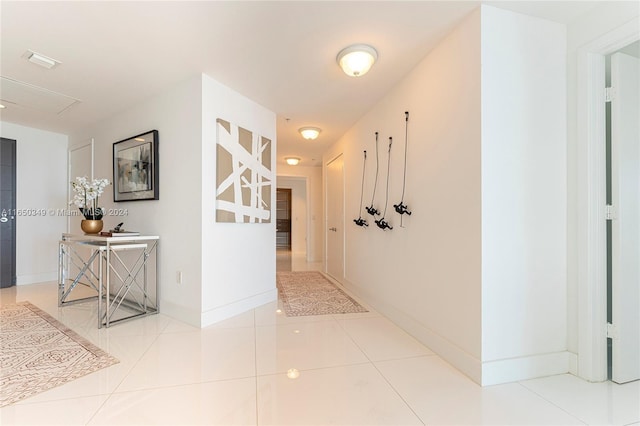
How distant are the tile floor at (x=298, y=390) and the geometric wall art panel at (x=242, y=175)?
1209mm

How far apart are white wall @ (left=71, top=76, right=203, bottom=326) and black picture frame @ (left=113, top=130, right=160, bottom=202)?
0.07 metres

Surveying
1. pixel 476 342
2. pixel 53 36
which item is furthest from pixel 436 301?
pixel 53 36

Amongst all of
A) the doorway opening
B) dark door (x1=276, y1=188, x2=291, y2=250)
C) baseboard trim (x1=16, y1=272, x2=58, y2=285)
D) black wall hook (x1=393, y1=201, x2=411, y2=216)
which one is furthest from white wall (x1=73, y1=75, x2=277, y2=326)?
dark door (x1=276, y1=188, x2=291, y2=250)

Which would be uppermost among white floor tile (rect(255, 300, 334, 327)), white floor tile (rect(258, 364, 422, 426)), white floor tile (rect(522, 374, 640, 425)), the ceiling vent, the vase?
the ceiling vent

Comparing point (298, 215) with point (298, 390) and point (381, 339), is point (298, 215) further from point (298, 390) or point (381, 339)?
point (298, 390)

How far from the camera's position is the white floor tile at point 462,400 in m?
1.36

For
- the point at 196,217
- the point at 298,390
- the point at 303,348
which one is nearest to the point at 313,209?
the point at 196,217

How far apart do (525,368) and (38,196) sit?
19.7 ft

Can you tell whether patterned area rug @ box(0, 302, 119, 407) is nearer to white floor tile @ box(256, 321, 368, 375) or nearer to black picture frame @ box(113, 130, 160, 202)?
white floor tile @ box(256, 321, 368, 375)

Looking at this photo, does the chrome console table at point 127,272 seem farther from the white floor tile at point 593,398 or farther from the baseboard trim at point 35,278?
the white floor tile at point 593,398

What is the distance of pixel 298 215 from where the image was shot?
8.16 metres

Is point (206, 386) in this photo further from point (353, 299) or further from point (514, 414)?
point (353, 299)

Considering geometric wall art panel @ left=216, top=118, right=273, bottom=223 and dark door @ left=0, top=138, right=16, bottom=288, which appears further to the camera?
dark door @ left=0, top=138, right=16, bottom=288

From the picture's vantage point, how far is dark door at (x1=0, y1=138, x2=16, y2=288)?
387 cm
